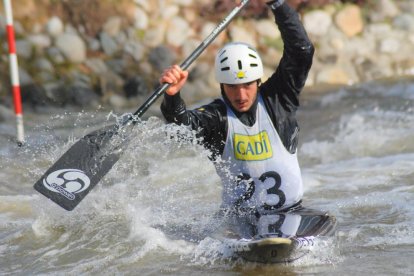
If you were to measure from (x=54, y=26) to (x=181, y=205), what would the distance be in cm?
585

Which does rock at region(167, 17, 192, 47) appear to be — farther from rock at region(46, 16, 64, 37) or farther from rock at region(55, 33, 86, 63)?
rock at region(46, 16, 64, 37)

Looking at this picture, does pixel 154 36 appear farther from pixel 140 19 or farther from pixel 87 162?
pixel 87 162

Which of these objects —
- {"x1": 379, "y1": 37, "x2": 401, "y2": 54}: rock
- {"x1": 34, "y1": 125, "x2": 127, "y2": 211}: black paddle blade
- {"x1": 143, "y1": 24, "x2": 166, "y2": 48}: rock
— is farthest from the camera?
{"x1": 379, "y1": 37, "x2": 401, "y2": 54}: rock

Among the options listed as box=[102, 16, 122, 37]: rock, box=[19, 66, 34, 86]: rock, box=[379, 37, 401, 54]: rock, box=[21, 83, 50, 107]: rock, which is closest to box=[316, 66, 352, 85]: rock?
box=[379, 37, 401, 54]: rock

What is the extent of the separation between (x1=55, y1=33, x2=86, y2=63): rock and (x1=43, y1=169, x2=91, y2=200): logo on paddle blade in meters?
6.32

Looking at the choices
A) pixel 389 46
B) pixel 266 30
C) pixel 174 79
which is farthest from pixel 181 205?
pixel 389 46

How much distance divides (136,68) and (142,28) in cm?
70

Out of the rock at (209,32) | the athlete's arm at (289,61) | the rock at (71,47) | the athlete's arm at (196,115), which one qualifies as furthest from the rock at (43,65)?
the athlete's arm at (289,61)

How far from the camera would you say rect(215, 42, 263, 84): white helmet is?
493cm

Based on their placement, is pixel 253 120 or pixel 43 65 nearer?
pixel 253 120

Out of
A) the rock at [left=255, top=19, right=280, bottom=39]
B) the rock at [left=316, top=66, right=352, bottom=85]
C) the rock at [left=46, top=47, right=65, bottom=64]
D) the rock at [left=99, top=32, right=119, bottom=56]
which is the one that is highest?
the rock at [left=255, top=19, right=280, bottom=39]

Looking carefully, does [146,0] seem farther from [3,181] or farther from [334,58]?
[3,181]

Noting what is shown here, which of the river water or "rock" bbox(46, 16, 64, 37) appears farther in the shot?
"rock" bbox(46, 16, 64, 37)

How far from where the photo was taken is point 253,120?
5.03 meters
